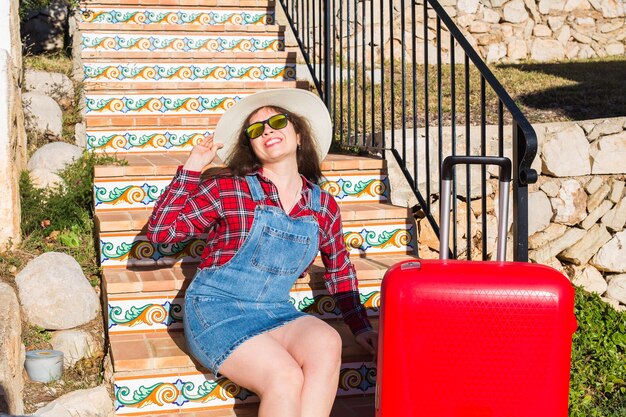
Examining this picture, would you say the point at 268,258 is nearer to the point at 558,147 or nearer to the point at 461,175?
the point at 461,175

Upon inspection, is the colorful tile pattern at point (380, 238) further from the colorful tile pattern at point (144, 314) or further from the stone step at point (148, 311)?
the colorful tile pattern at point (144, 314)

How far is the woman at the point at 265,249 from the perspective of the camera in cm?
313

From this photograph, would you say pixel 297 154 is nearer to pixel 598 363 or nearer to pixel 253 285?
pixel 253 285

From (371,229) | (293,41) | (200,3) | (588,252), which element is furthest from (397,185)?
(293,41)

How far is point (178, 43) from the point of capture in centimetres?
673

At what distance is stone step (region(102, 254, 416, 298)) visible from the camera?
394cm

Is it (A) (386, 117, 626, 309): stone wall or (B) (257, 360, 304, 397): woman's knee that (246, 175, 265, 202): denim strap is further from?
(A) (386, 117, 626, 309): stone wall

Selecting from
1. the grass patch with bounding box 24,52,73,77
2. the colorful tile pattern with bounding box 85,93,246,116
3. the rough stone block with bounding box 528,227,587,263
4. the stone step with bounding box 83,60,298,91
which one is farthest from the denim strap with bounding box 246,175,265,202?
the grass patch with bounding box 24,52,73,77

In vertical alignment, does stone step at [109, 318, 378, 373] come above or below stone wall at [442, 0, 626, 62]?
below

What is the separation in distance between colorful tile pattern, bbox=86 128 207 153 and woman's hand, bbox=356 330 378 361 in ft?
8.01

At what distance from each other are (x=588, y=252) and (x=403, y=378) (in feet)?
13.8

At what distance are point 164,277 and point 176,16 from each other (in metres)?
3.54

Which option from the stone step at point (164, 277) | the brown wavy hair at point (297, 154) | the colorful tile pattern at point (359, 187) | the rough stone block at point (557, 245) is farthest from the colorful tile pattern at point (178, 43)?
the brown wavy hair at point (297, 154)

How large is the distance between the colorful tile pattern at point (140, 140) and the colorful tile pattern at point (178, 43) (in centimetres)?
125
